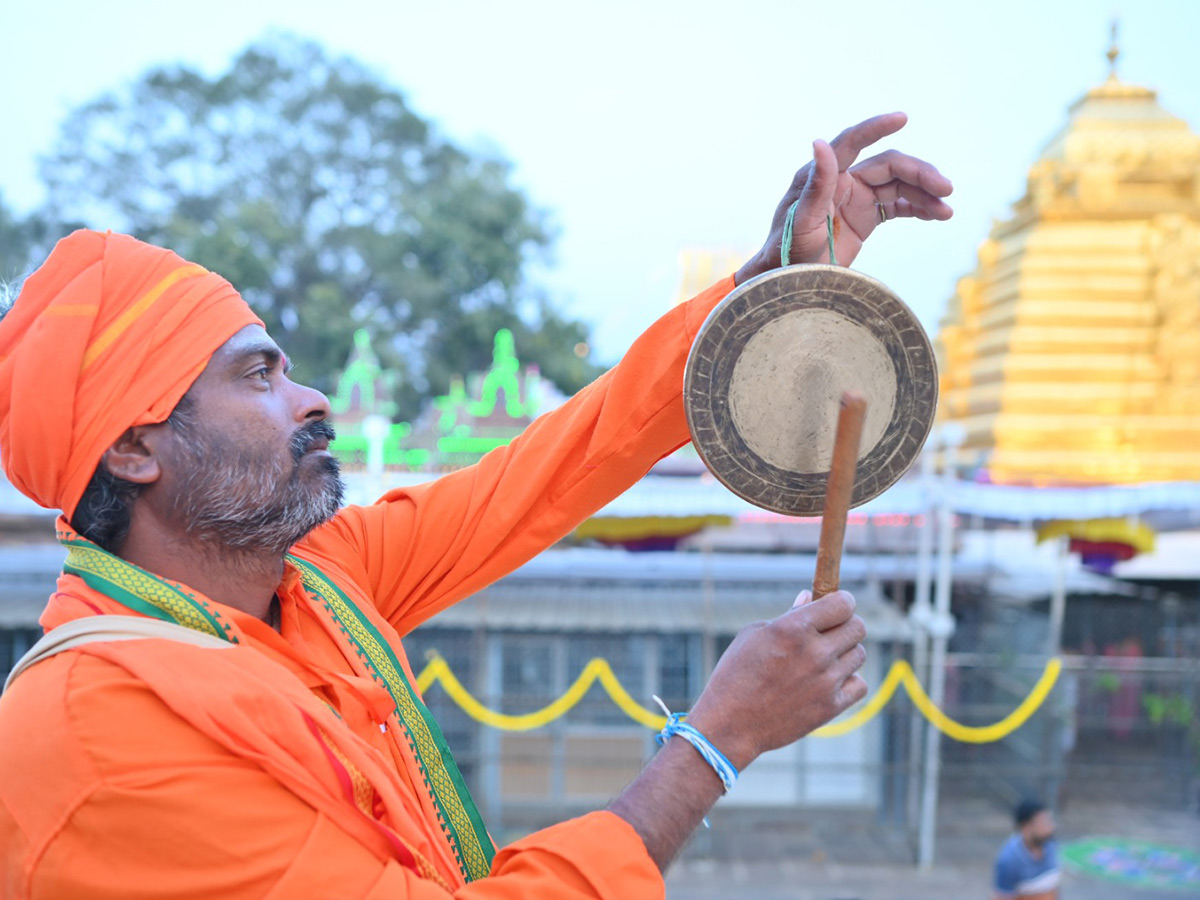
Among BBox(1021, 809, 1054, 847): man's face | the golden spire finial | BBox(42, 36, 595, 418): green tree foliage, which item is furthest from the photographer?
BBox(42, 36, 595, 418): green tree foliage

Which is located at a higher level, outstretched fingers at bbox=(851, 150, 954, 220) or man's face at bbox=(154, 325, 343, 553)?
outstretched fingers at bbox=(851, 150, 954, 220)

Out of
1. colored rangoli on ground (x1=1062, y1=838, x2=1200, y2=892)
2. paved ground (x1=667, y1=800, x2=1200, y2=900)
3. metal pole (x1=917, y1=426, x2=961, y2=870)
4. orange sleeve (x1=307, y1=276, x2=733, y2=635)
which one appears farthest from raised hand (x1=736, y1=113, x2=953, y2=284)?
colored rangoli on ground (x1=1062, y1=838, x2=1200, y2=892)

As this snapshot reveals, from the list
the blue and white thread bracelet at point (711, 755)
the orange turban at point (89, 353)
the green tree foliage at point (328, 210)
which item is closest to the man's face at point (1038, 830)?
the blue and white thread bracelet at point (711, 755)

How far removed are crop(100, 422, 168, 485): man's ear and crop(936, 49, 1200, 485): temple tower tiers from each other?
1098cm

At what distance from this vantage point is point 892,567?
9.99 metres

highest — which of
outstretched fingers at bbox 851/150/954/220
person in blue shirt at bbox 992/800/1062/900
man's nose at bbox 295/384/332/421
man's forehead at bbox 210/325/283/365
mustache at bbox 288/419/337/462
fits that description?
→ outstretched fingers at bbox 851/150/954/220

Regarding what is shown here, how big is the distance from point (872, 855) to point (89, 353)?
8.64m

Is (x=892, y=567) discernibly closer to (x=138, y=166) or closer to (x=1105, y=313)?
(x=1105, y=313)

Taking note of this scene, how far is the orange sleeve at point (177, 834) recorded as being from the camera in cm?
102

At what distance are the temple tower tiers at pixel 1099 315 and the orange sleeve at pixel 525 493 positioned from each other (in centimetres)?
1039

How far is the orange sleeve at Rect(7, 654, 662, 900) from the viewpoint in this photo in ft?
3.34

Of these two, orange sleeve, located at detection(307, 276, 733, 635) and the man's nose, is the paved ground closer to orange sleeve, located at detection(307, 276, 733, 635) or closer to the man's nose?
orange sleeve, located at detection(307, 276, 733, 635)

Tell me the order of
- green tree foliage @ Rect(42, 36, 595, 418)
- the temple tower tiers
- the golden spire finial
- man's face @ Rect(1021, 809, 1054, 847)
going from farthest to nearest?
1. green tree foliage @ Rect(42, 36, 595, 418)
2. the golden spire finial
3. the temple tower tiers
4. man's face @ Rect(1021, 809, 1054, 847)

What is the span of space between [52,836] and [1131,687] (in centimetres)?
1018
